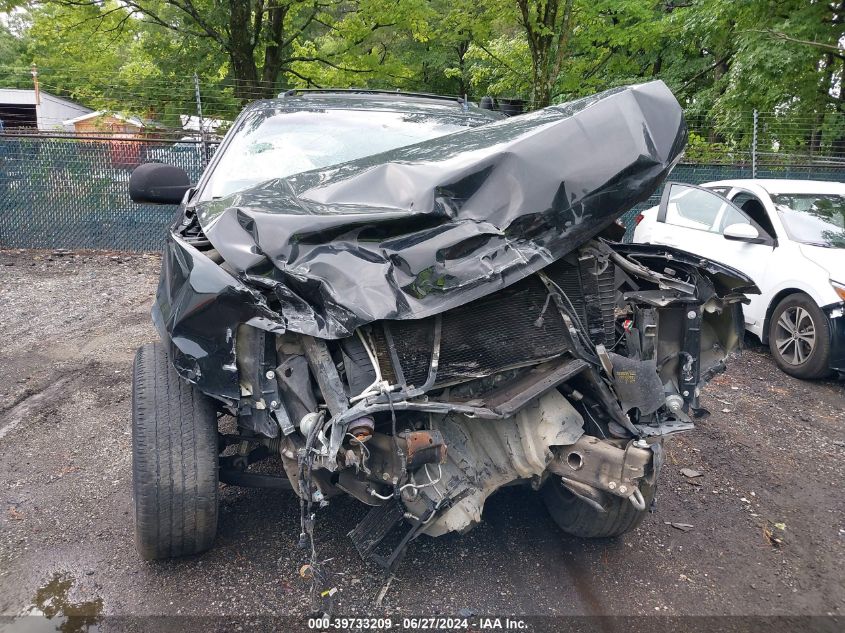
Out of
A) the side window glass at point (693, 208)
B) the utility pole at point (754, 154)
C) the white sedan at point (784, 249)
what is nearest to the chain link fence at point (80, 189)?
the side window glass at point (693, 208)

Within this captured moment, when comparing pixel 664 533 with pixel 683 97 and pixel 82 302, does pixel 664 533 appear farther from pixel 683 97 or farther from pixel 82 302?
pixel 683 97

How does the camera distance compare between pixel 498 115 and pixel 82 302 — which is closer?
pixel 498 115

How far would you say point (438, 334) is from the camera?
2.32 meters

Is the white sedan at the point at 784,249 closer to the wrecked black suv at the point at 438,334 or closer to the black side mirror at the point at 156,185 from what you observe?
the wrecked black suv at the point at 438,334

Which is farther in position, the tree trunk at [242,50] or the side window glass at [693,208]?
the tree trunk at [242,50]

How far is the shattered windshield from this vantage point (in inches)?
134

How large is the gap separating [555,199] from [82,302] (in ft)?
20.0

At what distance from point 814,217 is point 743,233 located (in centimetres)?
77

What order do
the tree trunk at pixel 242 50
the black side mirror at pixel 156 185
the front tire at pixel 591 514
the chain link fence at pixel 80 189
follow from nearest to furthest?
the front tire at pixel 591 514, the black side mirror at pixel 156 185, the chain link fence at pixel 80 189, the tree trunk at pixel 242 50

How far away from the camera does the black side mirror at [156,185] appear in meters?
3.56

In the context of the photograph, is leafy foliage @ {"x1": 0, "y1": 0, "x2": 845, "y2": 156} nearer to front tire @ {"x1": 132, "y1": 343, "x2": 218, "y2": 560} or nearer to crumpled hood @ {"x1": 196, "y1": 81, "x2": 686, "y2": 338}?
crumpled hood @ {"x1": 196, "y1": 81, "x2": 686, "y2": 338}

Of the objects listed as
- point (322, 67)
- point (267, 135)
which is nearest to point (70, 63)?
point (322, 67)

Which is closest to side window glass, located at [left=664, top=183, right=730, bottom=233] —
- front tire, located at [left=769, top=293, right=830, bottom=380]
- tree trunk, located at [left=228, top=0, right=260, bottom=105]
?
front tire, located at [left=769, top=293, right=830, bottom=380]

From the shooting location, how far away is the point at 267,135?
377 cm
